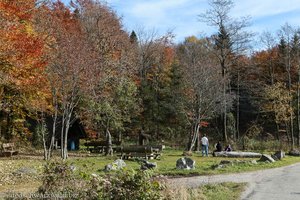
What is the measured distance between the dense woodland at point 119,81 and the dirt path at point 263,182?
33.9 ft

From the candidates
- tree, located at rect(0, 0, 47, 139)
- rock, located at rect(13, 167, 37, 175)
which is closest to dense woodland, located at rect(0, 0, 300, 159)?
tree, located at rect(0, 0, 47, 139)

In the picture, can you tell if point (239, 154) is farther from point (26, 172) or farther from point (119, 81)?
point (26, 172)

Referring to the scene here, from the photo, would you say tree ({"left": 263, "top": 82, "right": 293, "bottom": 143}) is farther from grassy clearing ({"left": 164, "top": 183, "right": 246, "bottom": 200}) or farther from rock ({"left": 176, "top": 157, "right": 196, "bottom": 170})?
grassy clearing ({"left": 164, "top": 183, "right": 246, "bottom": 200})

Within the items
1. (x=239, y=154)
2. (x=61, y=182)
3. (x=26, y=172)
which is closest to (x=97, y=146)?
(x=239, y=154)

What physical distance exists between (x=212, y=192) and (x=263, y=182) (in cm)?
418

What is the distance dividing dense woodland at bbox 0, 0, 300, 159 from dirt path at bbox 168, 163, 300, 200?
1034cm

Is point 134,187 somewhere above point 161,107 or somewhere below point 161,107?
below

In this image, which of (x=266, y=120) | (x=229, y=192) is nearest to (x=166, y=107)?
(x=266, y=120)

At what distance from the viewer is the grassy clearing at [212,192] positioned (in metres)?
9.55

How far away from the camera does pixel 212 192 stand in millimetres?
12141

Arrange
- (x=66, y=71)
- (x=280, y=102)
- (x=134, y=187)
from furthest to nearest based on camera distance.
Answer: (x=280, y=102), (x=66, y=71), (x=134, y=187)

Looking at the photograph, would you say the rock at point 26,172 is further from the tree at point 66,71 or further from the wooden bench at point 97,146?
the wooden bench at point 97,146

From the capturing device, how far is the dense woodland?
23.9 m

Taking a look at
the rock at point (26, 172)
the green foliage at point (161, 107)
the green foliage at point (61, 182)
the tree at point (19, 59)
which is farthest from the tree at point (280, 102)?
the green foliage at point (61, 182)
